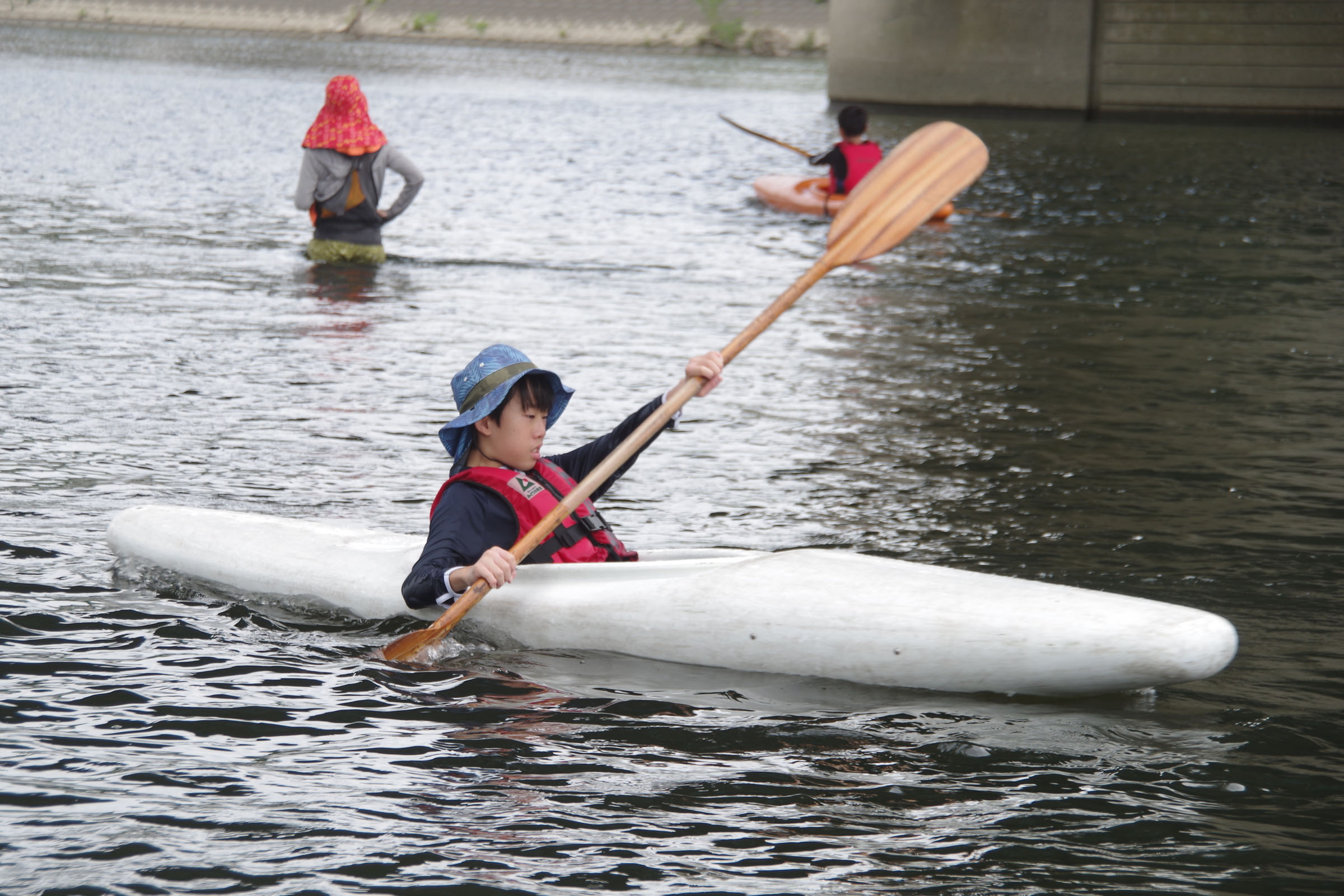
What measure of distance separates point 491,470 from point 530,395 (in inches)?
8.8

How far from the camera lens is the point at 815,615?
381cm

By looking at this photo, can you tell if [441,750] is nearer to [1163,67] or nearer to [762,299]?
[762,299]

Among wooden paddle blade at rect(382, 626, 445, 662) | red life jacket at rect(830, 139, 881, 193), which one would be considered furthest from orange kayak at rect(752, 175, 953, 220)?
wooden paddle blade at rect(382, 626, 445, 662)

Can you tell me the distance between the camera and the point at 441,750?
3.43 meters

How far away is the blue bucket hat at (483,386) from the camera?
3.88 m

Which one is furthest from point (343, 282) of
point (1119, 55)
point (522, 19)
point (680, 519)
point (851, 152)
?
point (522, 19)

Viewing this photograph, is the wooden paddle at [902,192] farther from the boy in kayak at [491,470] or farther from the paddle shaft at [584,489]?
the boy in kayak at [491,470]

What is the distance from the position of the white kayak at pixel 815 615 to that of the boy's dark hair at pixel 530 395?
1.51 feet

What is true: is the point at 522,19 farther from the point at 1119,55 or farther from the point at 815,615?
the point at 815,615

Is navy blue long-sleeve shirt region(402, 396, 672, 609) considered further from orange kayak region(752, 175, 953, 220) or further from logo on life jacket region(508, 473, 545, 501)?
orange kayak region(752, 175, 953, 220)

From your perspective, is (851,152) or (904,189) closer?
(904,189)

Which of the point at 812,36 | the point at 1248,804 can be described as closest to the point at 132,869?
the point at 1248,804

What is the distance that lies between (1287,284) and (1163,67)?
18239 millimetres

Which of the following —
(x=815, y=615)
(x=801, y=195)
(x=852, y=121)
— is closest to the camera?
(x=815, y=615)
